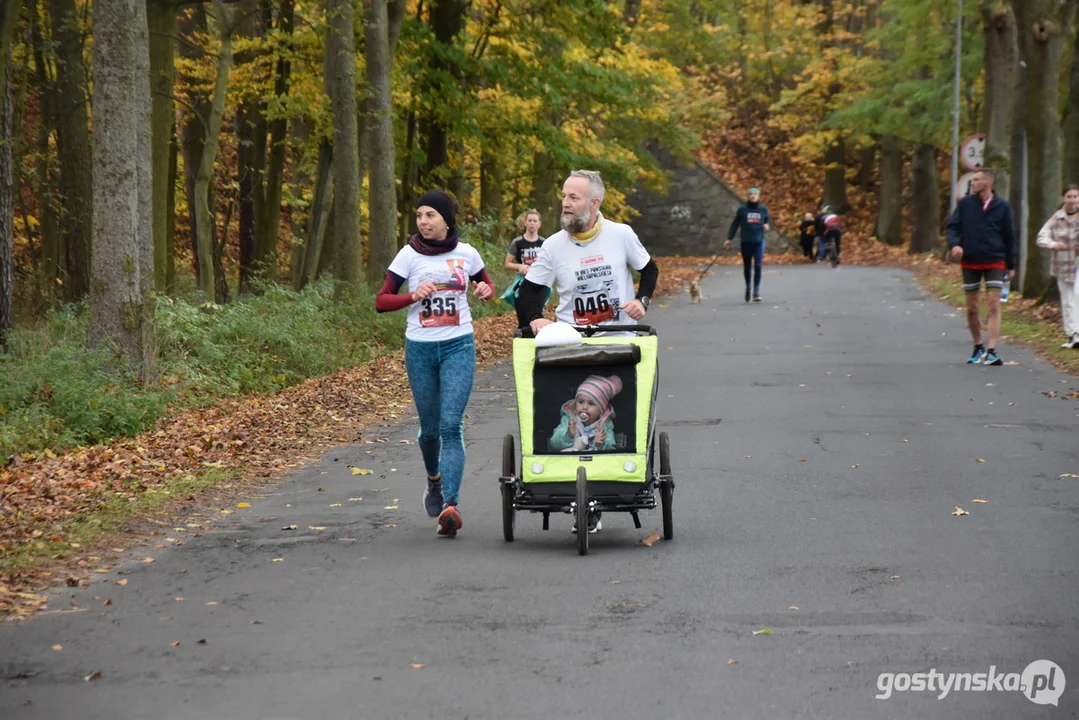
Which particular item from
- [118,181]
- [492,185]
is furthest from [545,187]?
[118,181]

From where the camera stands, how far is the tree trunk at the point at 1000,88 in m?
33.7

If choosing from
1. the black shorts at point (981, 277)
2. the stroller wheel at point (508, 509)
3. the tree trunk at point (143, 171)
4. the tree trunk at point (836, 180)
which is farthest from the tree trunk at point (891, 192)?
the stroller wheel at point (508, 509)

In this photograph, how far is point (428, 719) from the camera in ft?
16.9

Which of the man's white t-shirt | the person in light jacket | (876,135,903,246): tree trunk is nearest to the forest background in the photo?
(876,135,903,246): tree trunk

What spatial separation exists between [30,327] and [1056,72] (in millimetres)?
18020

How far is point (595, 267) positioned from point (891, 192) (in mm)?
52106

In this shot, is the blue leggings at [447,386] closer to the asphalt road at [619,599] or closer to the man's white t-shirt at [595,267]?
the asphalt road at [619,599]

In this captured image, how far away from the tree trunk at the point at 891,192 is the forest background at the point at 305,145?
146 inches

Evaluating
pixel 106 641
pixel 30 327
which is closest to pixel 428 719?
pixel 106 641

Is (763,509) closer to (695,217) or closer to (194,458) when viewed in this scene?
(194,458)

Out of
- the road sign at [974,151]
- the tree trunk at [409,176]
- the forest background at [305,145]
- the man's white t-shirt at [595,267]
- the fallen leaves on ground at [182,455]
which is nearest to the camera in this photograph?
the man's white t-shirt at [595,267]

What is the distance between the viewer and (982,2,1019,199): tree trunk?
110 feet

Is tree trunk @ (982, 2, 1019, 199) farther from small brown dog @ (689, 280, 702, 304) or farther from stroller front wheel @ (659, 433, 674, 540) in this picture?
stroller front wheel @ (659, 433, 674, 540)

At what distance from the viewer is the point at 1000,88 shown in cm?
3434
